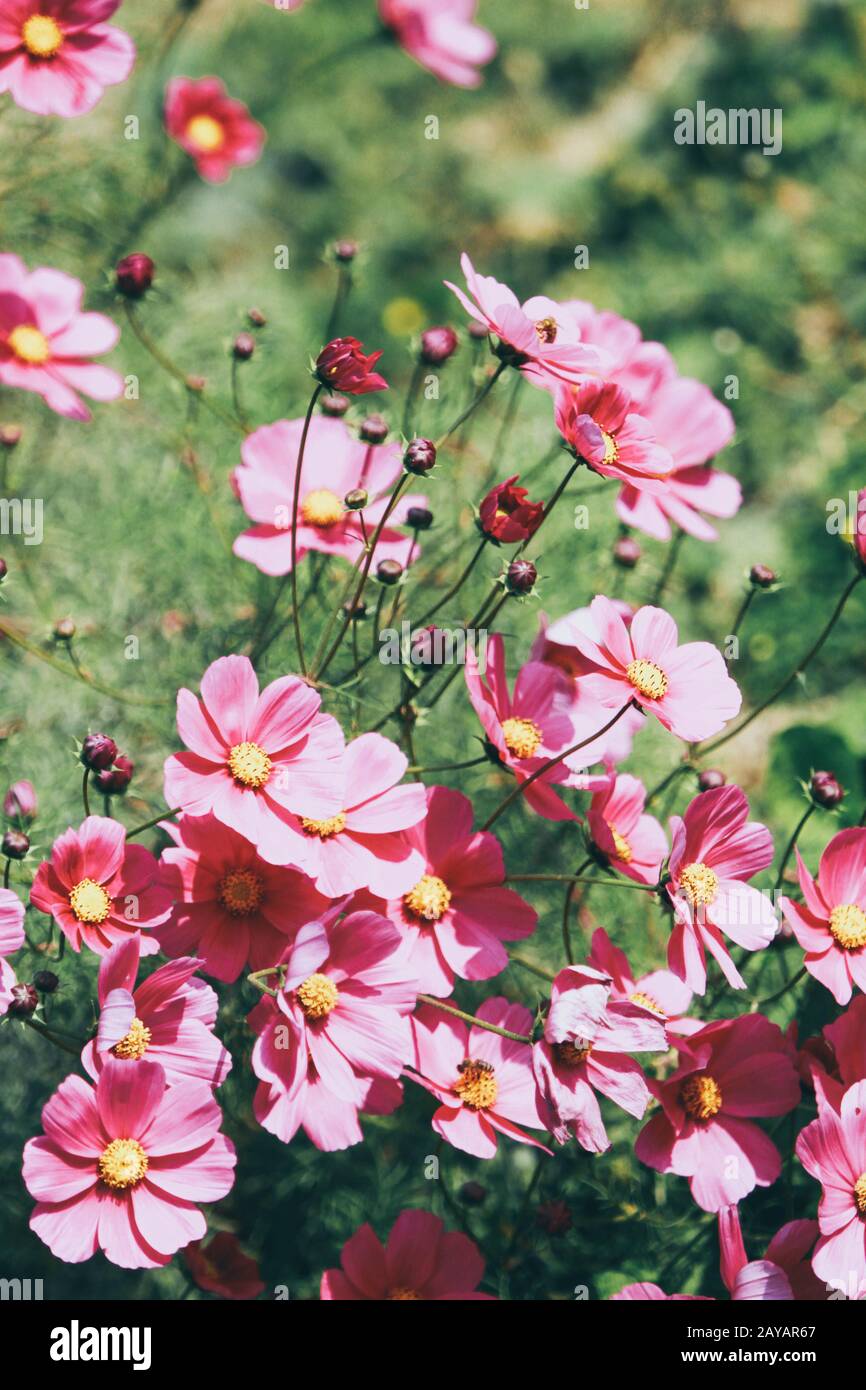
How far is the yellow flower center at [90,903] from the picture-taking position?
1022mm

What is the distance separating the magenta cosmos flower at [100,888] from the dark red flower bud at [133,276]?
1.88ft

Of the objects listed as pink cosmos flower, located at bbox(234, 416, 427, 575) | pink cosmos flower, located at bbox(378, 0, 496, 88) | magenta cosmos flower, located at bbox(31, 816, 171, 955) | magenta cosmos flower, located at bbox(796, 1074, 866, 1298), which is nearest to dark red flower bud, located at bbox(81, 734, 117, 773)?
magenta cosmos flower, located at bbox(31, 816, 171, 955)

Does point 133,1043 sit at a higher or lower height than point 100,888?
lower

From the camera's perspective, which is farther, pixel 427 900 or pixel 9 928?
pixel 427 900

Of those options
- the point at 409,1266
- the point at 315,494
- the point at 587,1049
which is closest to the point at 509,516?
the point at 315,494

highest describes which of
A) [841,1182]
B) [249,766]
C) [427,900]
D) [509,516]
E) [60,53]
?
[60,53]

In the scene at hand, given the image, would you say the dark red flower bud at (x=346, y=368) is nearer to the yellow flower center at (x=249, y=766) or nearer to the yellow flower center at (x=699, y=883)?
the yellow flower center at (x=249, y=766)

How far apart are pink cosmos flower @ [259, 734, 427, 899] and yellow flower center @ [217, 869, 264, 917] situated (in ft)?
0.18

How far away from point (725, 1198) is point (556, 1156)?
Answer: 27cm

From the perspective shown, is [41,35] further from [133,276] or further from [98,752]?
[98,752]

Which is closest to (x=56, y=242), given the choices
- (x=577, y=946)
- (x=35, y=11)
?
(x=35, y=11)

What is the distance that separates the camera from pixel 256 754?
103 cm

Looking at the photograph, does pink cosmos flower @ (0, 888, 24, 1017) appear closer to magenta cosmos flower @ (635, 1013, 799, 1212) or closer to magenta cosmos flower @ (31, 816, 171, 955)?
magenta cosmos flower @ (31, 816, 171, 955)

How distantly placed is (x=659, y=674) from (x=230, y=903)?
0.40 meters
